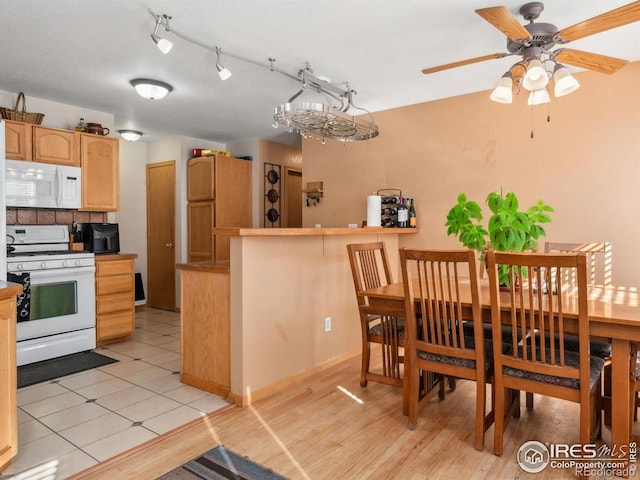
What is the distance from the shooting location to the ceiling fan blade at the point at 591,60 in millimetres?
2322

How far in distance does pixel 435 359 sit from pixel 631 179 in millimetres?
2373

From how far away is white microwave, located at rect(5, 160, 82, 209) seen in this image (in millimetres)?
3717

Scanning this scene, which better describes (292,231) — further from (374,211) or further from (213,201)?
(213,201)

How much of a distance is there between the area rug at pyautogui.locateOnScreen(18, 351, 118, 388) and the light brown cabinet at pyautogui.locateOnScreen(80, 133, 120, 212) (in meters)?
1.48

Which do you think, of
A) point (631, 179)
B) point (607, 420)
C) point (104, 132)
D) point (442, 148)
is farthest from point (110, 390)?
point (631, 179)

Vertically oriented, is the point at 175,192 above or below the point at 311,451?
above

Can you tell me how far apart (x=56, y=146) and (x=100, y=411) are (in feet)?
8.63

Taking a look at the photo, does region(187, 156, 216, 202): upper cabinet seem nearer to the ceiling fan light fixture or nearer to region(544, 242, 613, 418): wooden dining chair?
the ceiling fan light fixture

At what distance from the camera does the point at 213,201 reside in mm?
5508

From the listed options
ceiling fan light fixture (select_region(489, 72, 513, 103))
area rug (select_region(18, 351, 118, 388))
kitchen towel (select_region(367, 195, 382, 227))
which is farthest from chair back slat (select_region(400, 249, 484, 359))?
area rug (select_region(18, 351, 118, 388))

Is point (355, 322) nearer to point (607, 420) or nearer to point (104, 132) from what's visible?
point (607, 420)

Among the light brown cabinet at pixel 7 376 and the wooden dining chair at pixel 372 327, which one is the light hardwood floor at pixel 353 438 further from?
the light brown cabinet at pixel 7 376

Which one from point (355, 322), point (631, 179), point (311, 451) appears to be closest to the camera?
point (311, 451)

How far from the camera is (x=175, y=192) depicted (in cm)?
576
